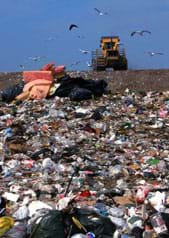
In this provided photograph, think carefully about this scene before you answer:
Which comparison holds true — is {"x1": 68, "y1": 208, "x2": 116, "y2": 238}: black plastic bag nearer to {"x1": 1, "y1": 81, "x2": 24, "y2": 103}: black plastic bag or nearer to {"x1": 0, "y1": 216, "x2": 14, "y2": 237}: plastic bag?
{"x1": 0, "y1": 216, "x2": 14, "y2": 237}: plastic bag

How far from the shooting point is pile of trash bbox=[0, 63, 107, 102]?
1363 centimetres

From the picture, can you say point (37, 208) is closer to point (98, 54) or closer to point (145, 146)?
point (145, 146)

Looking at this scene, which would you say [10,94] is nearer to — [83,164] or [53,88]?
[53,88]

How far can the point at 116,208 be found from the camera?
17.3ft

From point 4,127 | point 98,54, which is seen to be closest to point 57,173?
point 4,127

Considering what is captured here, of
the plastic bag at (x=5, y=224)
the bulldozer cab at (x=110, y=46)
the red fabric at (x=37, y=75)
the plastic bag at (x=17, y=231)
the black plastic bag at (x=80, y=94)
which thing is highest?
the bulldozer cab at (x=110, y=46)

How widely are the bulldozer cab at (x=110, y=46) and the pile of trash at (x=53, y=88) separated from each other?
38.3ft

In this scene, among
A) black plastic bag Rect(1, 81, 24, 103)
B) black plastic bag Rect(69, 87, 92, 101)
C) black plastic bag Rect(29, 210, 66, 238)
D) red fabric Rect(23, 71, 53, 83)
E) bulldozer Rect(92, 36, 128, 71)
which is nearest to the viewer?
black plastic bag Rect(29, 210, 66, 238)

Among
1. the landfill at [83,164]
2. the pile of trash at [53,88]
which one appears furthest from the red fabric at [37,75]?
the landfill at [83,164]

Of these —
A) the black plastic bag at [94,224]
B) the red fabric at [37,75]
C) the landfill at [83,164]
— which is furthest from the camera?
the red fabric at [37,75]

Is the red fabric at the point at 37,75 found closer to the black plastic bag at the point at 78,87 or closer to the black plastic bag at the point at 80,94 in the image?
the black plastic bag at the point at 78,87

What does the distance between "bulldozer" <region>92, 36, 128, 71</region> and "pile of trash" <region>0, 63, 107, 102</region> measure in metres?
11.3

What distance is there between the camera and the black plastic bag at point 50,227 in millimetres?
4523

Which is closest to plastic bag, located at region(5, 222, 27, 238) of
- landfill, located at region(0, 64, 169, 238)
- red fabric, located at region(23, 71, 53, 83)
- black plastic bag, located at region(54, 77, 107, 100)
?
landfill, located at region(0, 64, 169, 238)
